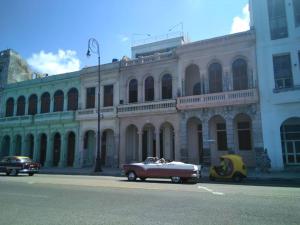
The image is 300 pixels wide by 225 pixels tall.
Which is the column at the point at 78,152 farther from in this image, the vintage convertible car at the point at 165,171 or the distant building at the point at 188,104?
the vintage convertible car at the point at 165,171

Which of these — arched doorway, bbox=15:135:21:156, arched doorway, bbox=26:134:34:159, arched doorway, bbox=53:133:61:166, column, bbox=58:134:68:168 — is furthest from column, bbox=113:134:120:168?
Answer: arched doorway, bbox=15:135:21:156

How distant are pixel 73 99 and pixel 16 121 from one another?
9097 mm

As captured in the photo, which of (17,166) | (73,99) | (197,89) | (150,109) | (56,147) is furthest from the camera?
(56,147)

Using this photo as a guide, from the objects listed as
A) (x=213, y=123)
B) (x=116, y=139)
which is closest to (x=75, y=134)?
(x=116, y=139)

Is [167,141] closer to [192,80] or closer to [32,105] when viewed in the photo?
[192,80]

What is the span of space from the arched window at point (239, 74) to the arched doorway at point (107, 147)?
46.1 ft

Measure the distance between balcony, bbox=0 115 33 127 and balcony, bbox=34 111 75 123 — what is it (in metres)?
1.17

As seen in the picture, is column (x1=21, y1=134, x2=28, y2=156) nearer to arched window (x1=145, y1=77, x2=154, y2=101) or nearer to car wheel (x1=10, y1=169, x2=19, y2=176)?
car wheel (x1=10, y1=169, x2=19, y2=176)

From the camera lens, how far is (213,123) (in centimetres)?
2509

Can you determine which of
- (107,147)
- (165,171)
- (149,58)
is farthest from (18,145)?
(165,171)

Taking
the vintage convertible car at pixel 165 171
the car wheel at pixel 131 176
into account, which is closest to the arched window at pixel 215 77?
the vintage convertible car at pixel 165 171

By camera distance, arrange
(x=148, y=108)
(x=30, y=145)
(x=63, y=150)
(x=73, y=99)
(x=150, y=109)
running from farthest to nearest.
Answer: (x=30, y=145)
(x=73, y=99)
(x=63, y=150)
(x=148, y=108)
(x=150, y=109)

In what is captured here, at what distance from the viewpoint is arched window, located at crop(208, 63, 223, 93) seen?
24.9 metres

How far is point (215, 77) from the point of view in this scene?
25.1m
